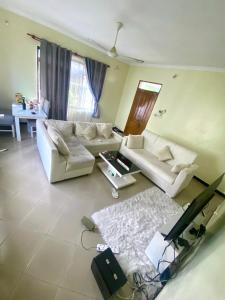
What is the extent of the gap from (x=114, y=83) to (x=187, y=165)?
13.1ft

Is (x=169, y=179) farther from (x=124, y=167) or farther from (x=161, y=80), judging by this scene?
(x=161, y=80)

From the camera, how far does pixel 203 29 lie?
5.97 ft

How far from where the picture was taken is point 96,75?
4.71 meters

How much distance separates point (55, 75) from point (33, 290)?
4368mm

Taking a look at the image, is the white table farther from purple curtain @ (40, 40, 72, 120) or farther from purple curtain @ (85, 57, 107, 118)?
purple curtain @ (85, 57, 107, 118)

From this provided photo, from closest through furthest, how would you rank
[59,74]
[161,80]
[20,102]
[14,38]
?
[14,38] → [20,102] → [59,74] → [161,80]

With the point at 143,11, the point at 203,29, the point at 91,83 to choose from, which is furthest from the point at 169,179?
the point at 91,83

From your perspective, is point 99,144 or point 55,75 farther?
point 55,75

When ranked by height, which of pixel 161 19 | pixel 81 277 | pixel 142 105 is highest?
pixel 161 19

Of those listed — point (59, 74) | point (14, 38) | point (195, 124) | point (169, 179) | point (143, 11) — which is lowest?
point (169, 179)

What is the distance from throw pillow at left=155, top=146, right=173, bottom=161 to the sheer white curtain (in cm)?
308

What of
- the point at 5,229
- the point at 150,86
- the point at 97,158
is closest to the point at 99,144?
the point at 97,158

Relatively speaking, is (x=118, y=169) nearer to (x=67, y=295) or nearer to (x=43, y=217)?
(x=43, y=217)

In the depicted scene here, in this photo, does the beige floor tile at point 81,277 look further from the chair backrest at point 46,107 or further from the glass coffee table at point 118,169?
the chair backrest at point 46,107
